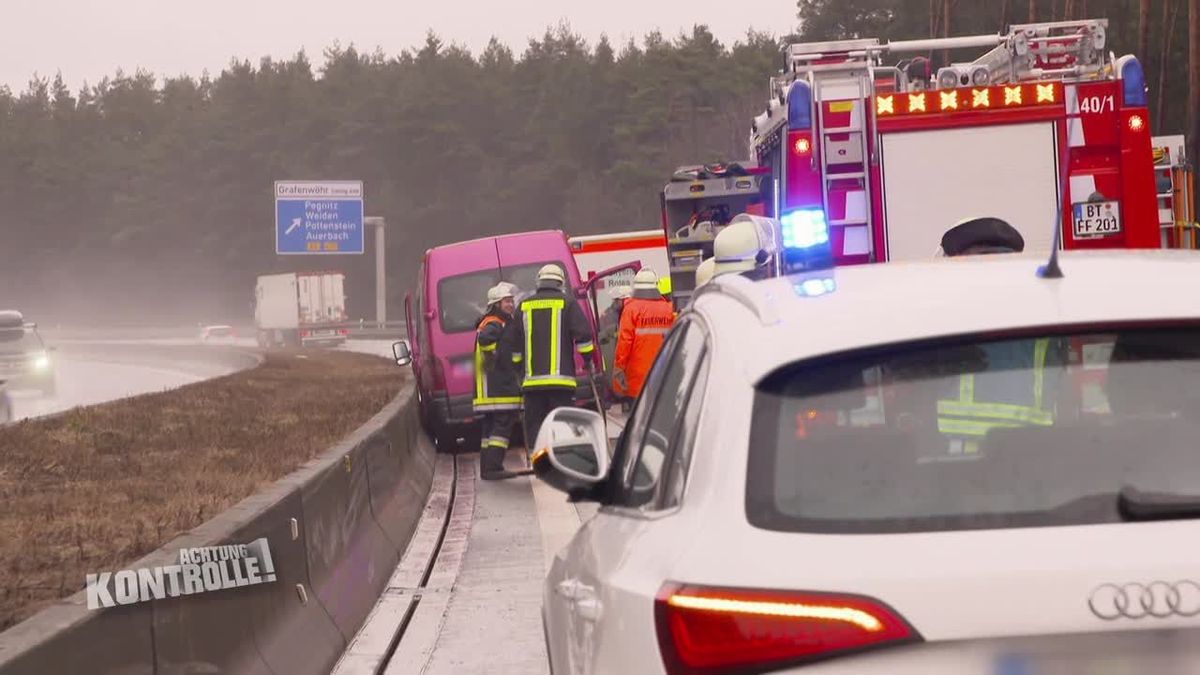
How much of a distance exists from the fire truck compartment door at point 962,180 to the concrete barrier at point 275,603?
12.0ft

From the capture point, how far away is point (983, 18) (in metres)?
70.2

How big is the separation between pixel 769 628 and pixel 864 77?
10225 mm

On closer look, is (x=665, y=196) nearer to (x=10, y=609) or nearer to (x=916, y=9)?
(x=10, y=609)

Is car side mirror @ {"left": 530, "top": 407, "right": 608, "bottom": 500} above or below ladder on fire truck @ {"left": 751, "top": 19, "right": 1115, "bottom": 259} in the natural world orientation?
below

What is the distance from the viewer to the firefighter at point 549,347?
50.3ft

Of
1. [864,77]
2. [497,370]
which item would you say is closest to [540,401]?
[497,370]

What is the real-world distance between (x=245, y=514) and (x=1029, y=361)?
4.04m

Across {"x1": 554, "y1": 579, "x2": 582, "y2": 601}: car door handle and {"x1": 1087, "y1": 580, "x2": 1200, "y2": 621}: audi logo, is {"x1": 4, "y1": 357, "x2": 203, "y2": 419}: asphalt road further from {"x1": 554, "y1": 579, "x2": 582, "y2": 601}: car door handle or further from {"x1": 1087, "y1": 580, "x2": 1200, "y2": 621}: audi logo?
{"x1": 1087, "y1": 580, "x2": 1200, "y2": 621}: audi logo

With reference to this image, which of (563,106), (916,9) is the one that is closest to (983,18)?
(916,9)

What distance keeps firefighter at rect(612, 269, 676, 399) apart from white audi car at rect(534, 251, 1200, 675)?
37.4 ft

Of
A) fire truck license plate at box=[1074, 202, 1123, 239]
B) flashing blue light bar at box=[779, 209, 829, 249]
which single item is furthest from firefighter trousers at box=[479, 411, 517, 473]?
flashing blue light bar at box=[779, 209, 829, 249]

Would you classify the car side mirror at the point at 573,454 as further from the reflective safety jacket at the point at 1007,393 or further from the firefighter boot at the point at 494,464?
the firefighter boot at the point at 494,464

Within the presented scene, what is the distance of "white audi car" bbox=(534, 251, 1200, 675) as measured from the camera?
280cm

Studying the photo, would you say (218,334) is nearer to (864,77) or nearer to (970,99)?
(864,77)
